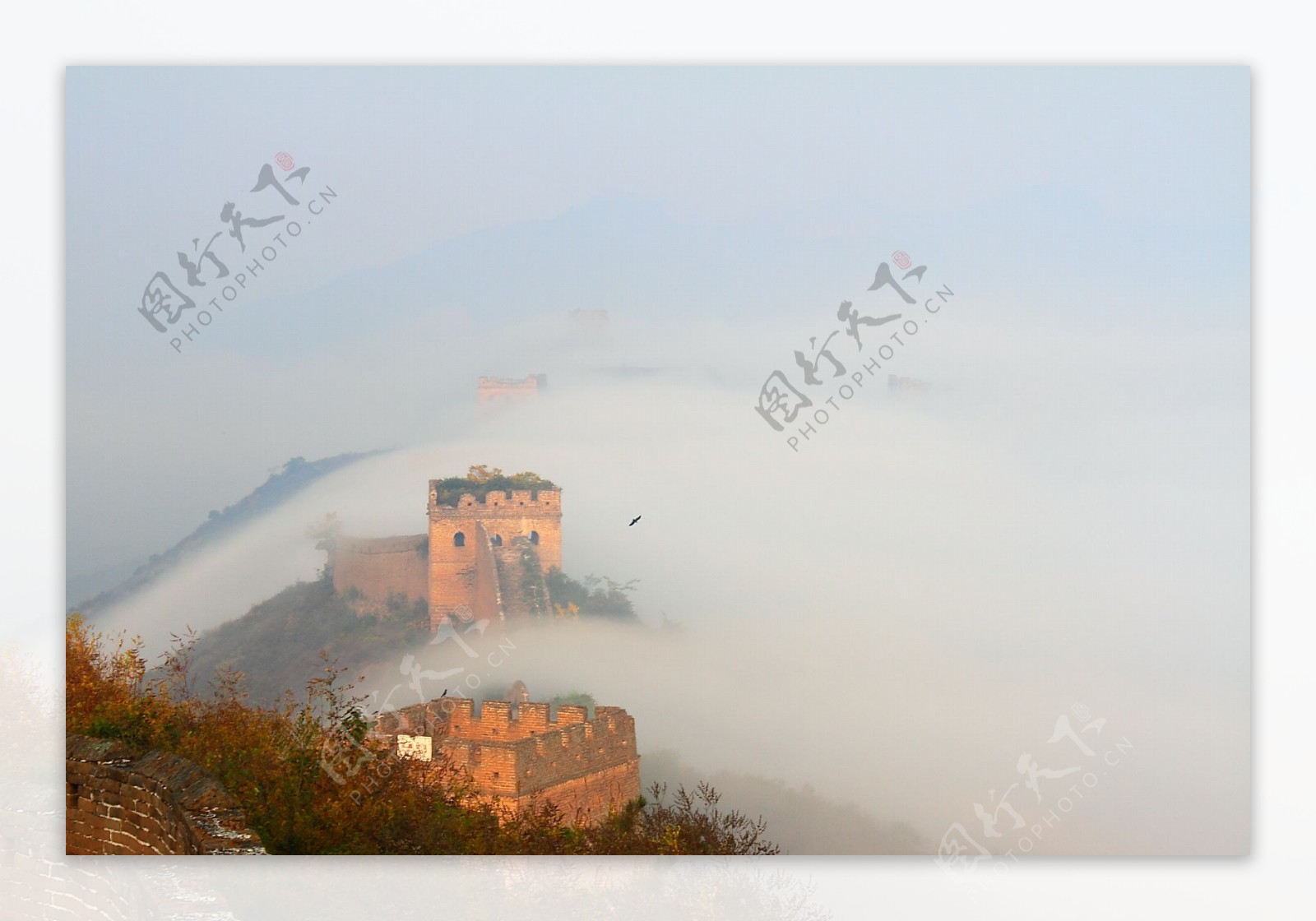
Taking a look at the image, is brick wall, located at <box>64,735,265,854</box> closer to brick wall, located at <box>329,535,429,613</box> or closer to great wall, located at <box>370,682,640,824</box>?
great wall, located at <box>370,682,640,824</box>

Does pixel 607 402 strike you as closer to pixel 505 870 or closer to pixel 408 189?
pixel 408 189

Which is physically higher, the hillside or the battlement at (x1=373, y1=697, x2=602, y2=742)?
the hillside

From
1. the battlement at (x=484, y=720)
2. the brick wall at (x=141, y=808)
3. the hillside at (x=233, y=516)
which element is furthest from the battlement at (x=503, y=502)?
the brick wall at (x=141, y=808)

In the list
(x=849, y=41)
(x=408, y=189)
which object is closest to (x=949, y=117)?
(x=849, y=41)

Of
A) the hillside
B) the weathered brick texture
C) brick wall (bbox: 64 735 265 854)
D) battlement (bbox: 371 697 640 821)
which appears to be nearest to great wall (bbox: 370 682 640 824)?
battlement (bbox: 371 697 640 821)

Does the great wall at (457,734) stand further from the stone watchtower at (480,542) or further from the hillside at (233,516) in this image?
the hillside at (233,516)
